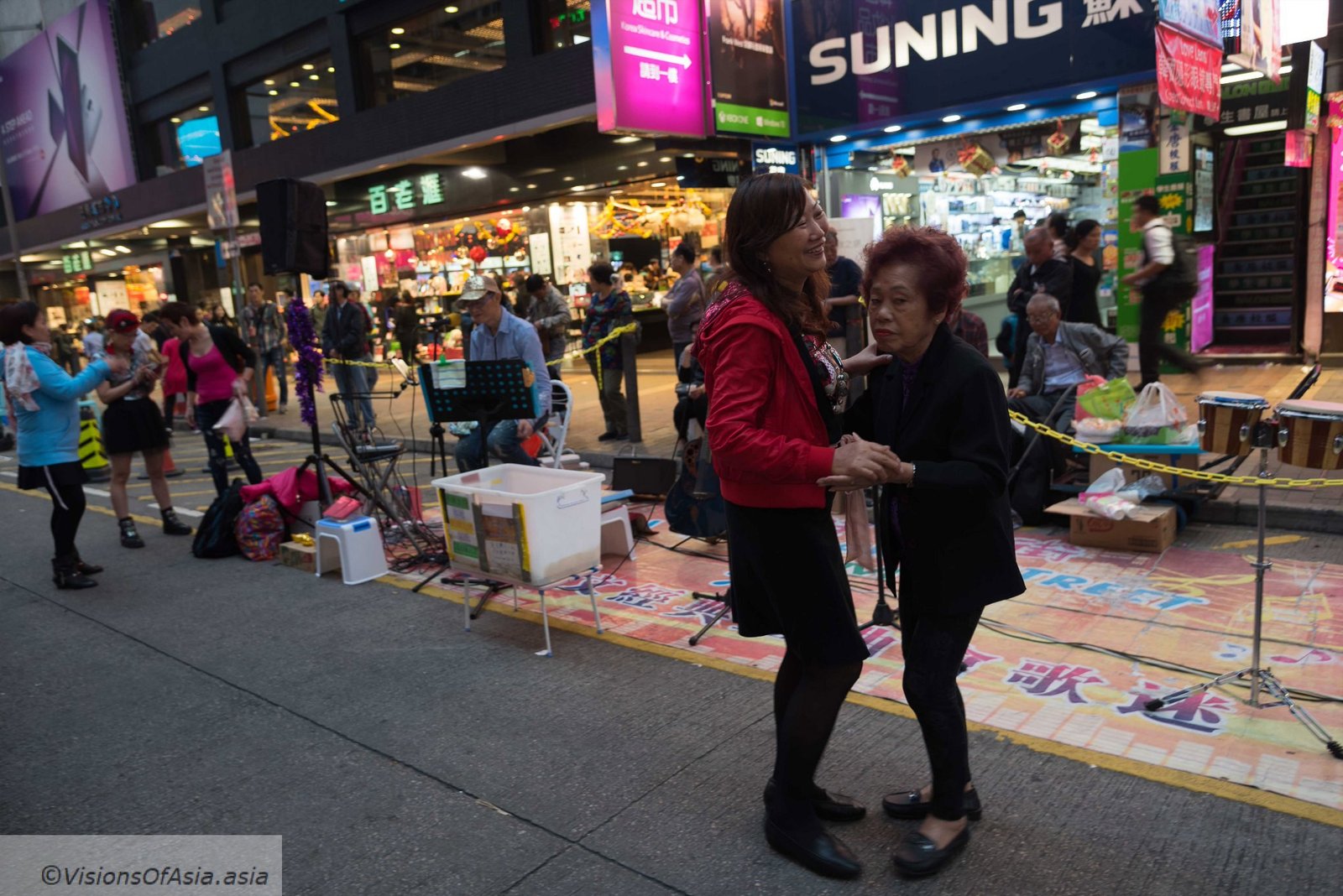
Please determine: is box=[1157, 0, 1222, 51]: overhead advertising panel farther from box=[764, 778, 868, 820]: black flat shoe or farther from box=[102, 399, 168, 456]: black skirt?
box=[102, 399, 168, 456]: black skirt

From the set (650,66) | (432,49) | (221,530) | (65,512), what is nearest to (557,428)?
(221,530)

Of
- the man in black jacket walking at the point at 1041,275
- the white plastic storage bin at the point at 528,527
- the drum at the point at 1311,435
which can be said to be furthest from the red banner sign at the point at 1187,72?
the white plastic storage bin at the point at 528,527

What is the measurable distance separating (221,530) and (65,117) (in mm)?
26785

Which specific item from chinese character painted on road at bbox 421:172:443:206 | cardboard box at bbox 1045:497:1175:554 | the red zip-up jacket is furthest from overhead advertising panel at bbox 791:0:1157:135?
chinese character painted on road at bbox 421:172:443:206

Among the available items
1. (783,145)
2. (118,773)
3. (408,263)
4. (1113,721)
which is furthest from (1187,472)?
(408,263)

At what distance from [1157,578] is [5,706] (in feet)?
19.6

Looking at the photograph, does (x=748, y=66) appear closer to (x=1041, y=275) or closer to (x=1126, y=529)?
(x=1041, y=275)

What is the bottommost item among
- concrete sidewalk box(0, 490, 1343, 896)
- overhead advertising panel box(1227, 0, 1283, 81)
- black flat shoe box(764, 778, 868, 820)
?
concrete sidewalk box(0, 490, 1343, 896)

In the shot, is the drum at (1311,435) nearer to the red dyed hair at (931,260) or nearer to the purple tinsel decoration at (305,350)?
the red dyed hair at (931,260)

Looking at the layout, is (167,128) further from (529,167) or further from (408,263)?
(529,167)

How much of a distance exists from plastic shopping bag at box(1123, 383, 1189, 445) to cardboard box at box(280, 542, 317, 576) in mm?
5539

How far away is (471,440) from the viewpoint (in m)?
6.48

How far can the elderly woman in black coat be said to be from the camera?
8.27ft

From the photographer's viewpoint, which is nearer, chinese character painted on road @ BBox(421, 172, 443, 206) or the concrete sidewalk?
the concrete sidewalk
